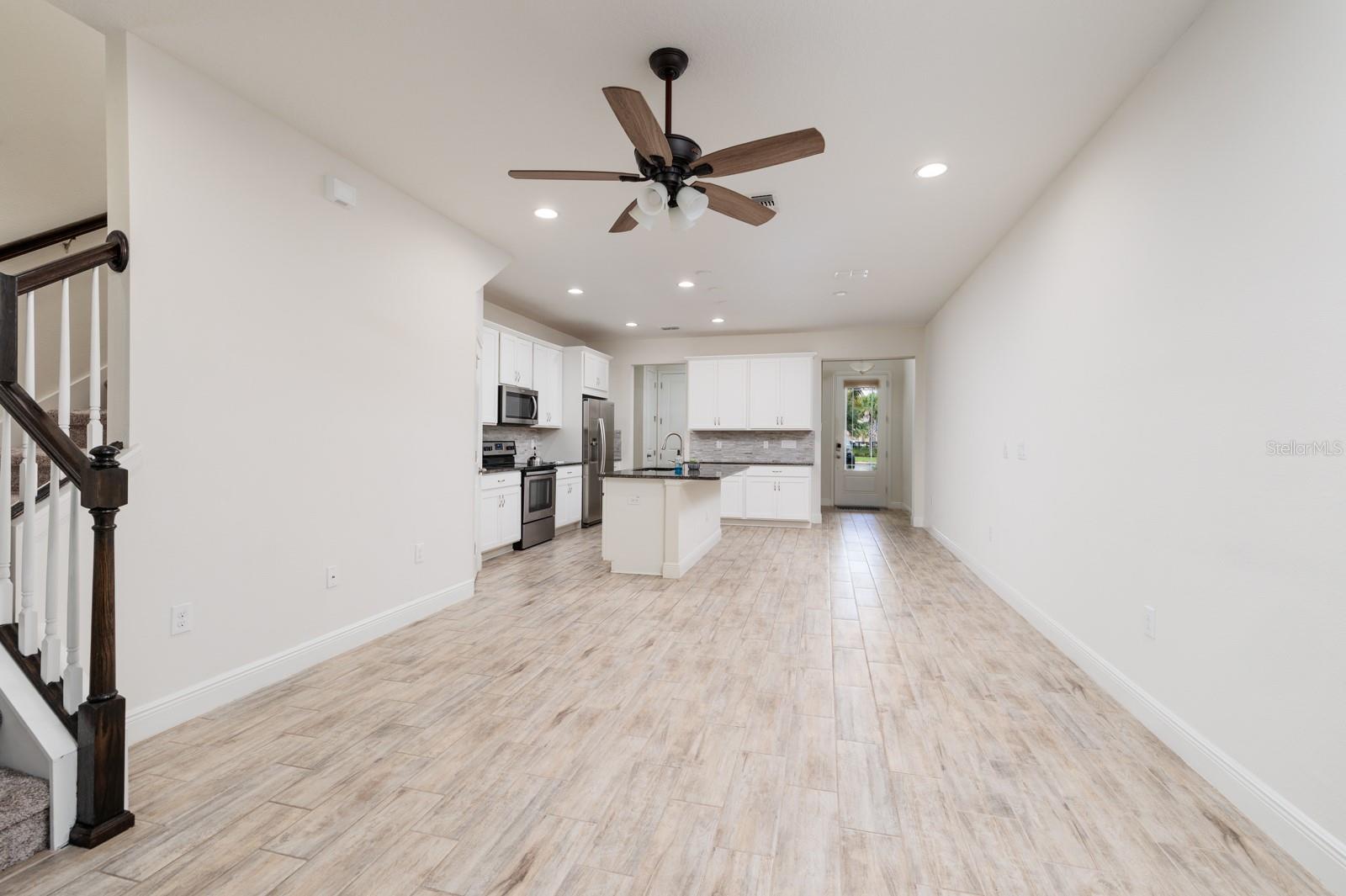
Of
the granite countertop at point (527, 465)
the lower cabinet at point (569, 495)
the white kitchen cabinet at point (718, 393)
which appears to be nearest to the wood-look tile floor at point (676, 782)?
the granite countertop at point (527, 465)

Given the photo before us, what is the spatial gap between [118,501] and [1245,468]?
3462 millimetres

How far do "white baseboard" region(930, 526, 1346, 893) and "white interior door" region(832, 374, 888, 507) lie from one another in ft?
23.5

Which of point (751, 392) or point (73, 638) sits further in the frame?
point (751, 392)

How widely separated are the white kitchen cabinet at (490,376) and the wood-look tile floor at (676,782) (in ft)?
9.67

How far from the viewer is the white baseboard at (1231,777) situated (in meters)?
1.50

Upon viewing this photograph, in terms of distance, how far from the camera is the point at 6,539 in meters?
1.72

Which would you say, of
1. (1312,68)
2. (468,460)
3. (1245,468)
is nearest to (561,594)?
(468,460)

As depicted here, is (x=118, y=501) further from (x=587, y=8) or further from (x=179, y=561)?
(x=587, y=8)

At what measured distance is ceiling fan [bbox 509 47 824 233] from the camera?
2.05 m

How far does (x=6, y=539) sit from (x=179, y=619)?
2.50 ft

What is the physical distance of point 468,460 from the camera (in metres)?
4.20

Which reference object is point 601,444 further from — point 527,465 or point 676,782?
point 676,782

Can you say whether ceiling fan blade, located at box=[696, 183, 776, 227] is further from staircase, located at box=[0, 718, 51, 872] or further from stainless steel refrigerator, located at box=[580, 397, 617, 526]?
stainless steel refrigerator, located at box=[580, 397, 617, 526]

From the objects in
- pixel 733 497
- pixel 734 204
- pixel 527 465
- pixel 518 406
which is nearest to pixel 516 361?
pixel 518 406
